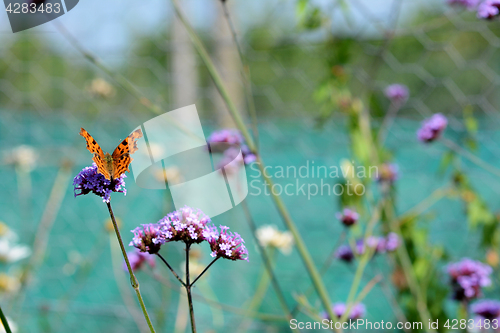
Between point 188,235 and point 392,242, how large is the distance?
20.6 inches

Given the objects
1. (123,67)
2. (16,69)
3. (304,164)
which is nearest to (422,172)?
(304,164)

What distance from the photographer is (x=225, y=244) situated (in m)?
0.24

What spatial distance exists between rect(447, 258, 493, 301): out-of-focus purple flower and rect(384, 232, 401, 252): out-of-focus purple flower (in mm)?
98

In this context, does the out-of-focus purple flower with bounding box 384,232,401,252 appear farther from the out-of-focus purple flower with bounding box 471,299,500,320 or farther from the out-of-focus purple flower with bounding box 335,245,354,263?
the out-of-focus purple flower with bounding box 471,299,500,320

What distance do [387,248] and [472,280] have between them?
0.44 ft

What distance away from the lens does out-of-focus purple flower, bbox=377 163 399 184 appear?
684 millimetres

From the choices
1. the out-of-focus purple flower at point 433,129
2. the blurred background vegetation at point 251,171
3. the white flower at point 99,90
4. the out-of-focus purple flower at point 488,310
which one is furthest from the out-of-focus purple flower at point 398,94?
the white flower at point 99,90

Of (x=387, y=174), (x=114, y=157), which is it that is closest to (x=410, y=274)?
(x=387, y=174)

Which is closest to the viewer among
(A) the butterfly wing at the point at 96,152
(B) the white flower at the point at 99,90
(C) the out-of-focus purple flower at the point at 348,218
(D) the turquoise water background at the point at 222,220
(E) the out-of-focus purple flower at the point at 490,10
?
(A) the butterfly wing at the point at 96,152

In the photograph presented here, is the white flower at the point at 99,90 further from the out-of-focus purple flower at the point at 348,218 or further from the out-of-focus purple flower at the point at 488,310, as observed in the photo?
the out-of-focus purple flower at the point at 488,310

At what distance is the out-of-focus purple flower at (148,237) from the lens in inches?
9.0

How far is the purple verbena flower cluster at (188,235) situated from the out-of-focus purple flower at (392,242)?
482mm

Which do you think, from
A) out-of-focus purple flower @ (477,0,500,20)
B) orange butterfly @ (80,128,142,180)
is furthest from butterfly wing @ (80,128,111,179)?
out-of-focus purple flower @ (477,0,500,20)

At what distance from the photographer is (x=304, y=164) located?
3.63 feet
